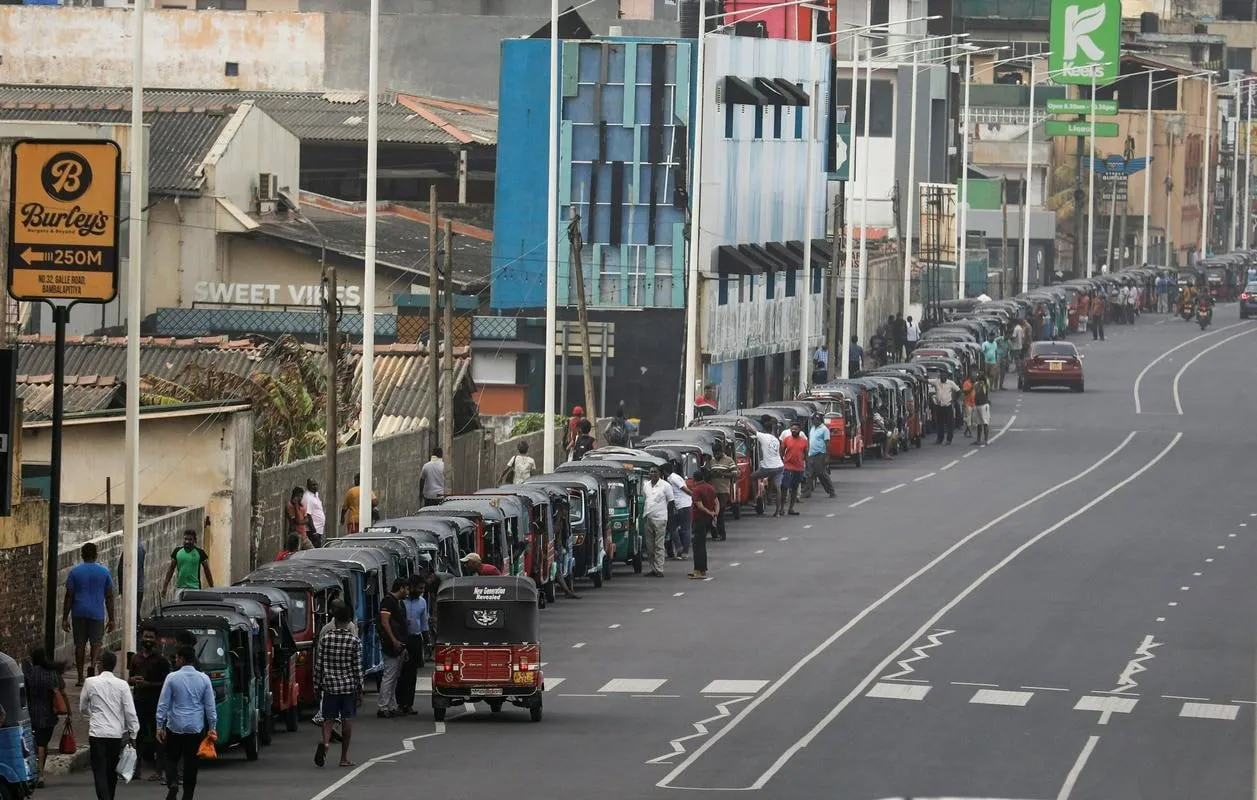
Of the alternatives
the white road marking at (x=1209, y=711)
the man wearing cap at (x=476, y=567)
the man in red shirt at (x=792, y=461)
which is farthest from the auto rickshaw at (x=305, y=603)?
the man in red shirt at (x=792, y=461)

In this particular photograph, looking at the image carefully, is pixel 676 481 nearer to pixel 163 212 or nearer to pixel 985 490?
pixel 985 490

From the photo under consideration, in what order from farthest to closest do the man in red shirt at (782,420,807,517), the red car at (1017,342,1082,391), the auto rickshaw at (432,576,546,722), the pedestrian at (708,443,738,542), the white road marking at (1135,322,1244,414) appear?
the red car at (1017,342,1082,391) → the white road marking at (1135,322,1244,414) → the man in red shirt at (782,420,807,517) → the pedestrian at (708,443,738,542) → the auto rickshaw at (432,576,546,722)

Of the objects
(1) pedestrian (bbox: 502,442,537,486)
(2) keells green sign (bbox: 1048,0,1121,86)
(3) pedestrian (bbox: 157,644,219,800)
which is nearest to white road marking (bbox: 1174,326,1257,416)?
(2) keells green sign (bbox: 1048,0,1121,86)

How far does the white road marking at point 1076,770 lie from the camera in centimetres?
Answer: 2247

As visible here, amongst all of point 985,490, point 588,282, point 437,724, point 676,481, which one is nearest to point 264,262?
point 588,282

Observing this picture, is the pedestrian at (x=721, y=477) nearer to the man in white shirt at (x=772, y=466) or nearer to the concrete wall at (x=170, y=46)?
the man in white shirt at (x=772, y=466)

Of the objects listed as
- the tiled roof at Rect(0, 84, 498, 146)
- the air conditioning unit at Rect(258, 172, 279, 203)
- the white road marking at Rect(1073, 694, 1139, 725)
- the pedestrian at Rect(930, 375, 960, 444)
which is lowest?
the white road marking at Rect(1073, 694, 1139, 725)

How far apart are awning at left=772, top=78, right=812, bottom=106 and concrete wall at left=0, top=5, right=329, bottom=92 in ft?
61.2

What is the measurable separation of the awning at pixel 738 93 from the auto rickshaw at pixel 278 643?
42436 mm

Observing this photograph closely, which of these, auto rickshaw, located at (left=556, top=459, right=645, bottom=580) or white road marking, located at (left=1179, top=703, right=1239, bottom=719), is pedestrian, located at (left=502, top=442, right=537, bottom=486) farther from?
white road marking, located at (left=1179, top=703, right=1239, bottom=719)

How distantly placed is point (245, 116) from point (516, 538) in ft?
117

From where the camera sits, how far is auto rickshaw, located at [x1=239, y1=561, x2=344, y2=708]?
26.1m

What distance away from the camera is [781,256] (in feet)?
241

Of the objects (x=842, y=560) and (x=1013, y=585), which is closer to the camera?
(x=1013, y=585)
